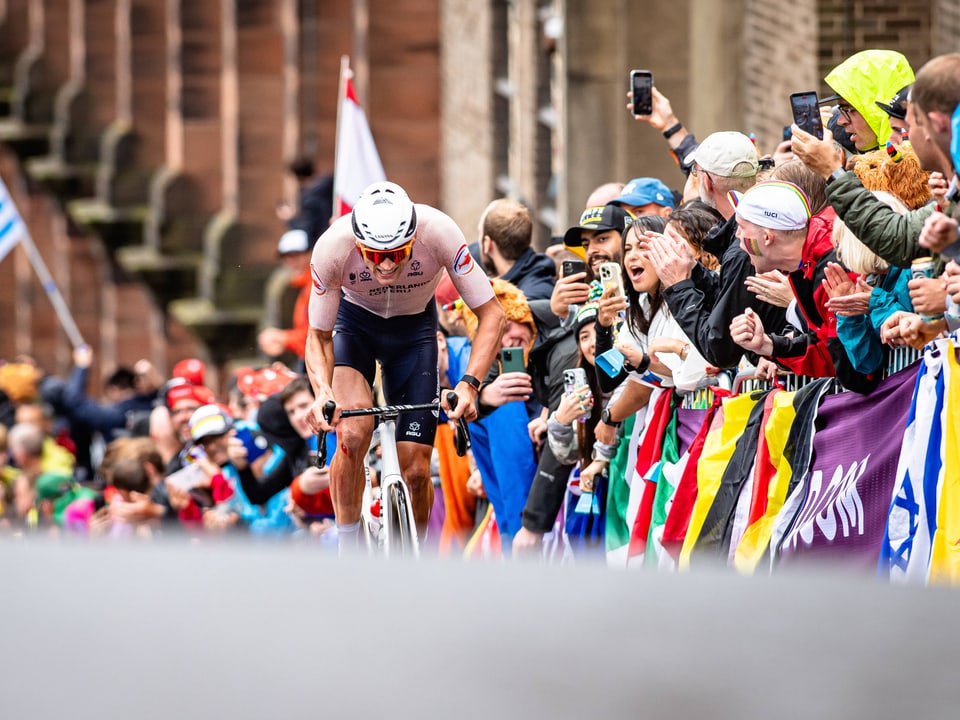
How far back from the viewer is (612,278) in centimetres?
798

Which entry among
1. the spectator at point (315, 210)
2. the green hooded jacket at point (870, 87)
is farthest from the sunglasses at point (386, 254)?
the spectator at point (315, 210)

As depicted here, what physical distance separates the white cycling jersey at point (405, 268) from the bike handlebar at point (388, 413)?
487mm

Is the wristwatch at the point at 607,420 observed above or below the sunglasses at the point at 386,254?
below

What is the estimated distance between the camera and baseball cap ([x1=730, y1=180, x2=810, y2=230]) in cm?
631

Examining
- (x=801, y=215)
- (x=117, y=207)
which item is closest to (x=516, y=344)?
(x=801, y=215)

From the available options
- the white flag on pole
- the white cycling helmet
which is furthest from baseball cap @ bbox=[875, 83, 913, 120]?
the white flag on pole

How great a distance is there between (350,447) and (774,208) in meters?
2.42

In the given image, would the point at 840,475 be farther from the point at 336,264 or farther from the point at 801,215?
the point at 336,264

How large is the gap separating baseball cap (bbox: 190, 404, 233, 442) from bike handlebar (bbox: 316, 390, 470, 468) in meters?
4.04

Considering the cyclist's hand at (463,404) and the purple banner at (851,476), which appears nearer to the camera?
the purple banner at (851,476)

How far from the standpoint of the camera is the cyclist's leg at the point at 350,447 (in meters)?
7.94

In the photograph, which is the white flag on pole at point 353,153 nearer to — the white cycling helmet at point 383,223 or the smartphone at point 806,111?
the white cycling helmet at point 383,223

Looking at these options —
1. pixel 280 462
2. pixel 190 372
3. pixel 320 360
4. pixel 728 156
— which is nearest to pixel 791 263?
pixel 728 156

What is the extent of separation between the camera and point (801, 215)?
6.35 m
